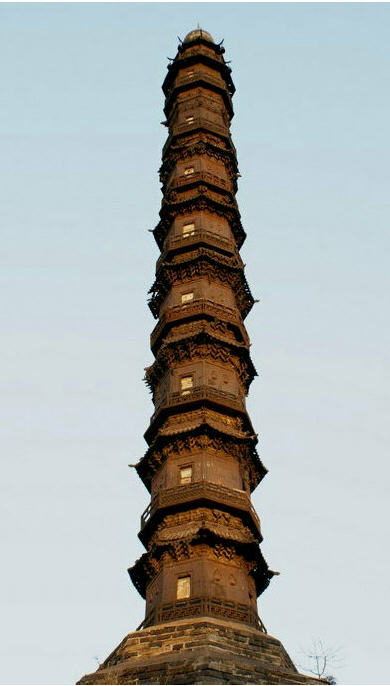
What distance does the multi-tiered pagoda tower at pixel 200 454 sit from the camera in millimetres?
29203

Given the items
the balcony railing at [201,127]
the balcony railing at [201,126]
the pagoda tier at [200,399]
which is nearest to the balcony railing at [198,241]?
the pagoda tier at [200,399]

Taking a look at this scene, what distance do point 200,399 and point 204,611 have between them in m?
10.3

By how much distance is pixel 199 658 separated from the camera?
88.5 feet

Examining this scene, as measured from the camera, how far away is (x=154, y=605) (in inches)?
1305

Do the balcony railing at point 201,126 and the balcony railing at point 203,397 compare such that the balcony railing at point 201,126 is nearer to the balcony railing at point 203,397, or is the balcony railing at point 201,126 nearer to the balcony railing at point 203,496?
the balcony railing at point 203,397

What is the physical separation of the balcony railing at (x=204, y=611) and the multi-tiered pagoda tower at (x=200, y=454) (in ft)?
0.17

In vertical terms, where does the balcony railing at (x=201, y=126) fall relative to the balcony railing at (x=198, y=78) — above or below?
below

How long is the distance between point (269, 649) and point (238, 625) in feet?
4.64

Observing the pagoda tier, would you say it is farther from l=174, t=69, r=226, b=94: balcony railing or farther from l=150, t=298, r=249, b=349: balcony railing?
l=174, t=69, r=226, b=94: balcony railing

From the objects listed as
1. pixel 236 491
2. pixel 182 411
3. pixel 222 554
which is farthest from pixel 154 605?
pixel 182 411

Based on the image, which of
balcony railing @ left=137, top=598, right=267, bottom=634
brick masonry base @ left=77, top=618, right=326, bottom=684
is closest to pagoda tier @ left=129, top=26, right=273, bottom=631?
balcony railing @ left=137, top=598, right=267, bottom=634

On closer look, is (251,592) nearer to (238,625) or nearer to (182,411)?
(238,625)

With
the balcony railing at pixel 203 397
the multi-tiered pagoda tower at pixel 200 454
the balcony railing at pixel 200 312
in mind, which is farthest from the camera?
the balcony railing at pixel 200 312

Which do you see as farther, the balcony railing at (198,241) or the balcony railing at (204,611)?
the balcony railing at (198,241)
